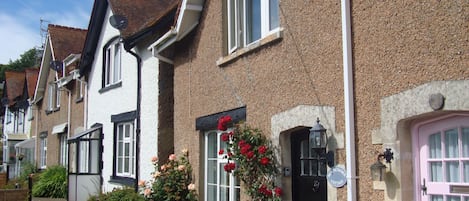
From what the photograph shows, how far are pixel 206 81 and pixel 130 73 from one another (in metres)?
4.54

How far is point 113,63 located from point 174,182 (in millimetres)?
6437

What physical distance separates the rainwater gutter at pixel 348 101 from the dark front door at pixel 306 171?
928 mm

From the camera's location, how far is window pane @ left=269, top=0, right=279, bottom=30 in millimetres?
8499

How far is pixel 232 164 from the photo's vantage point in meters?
8.60

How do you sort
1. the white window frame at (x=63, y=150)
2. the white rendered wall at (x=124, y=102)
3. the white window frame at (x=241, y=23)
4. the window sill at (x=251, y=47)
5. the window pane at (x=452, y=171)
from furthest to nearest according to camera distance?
1. the white window frame at (x=63, y=150)
2. the white rendered wall at (x=124, y=102)
3. the white window frame at (x=241, y=23)
4. the window sill at (x=251, y=47)
5. the window pane at (x=452, y=171)

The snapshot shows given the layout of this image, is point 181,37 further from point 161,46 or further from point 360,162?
point 360,162

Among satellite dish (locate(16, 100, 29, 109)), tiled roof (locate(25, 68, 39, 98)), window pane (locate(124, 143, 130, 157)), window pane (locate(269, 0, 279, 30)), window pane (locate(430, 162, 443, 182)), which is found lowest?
window pane (locate(430, 162, 443, 182))

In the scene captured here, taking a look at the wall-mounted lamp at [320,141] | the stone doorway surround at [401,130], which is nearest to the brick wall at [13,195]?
the wall-mounted lamp at [320,141]

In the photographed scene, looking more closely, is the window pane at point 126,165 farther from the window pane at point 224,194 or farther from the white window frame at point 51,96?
the white window frame at point 51,96

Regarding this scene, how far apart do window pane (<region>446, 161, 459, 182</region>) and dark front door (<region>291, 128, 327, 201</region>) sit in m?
2.09

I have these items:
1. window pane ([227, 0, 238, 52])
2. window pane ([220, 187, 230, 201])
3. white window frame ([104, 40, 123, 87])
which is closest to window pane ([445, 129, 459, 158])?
window pane ([227, 0, 238, 52])

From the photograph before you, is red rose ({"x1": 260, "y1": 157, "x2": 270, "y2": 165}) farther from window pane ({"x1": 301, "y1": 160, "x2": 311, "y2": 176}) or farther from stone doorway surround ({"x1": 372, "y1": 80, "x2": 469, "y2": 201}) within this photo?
stone doorway surround ({"x1": 372, "y1": 80, "x2": 469, "y2": 201})

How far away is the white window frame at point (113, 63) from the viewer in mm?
15719

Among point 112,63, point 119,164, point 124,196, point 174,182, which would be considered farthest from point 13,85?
point 174,182
